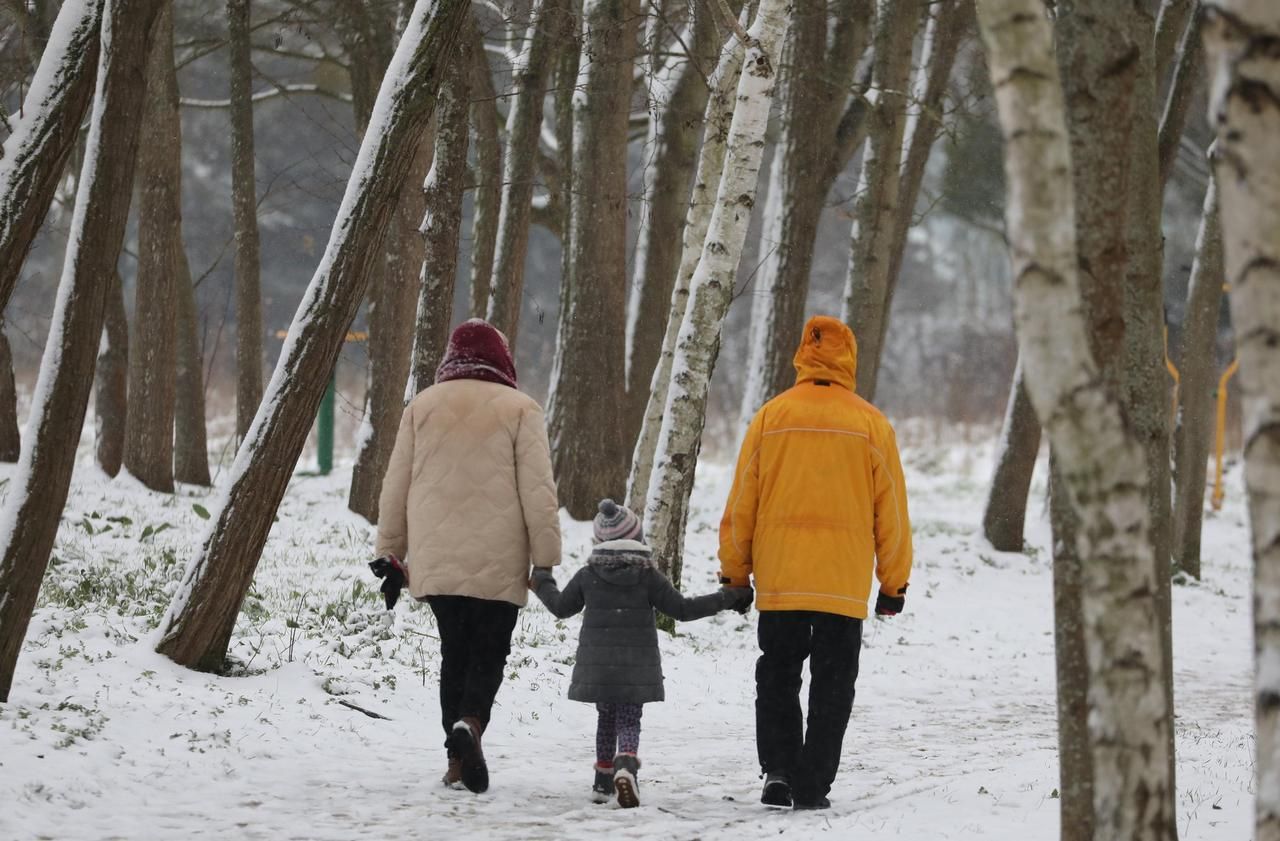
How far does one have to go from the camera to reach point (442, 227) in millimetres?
10344

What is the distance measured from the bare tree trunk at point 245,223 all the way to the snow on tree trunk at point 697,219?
656cm

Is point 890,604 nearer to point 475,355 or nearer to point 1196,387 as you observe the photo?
point 475,355

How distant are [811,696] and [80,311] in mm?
3550

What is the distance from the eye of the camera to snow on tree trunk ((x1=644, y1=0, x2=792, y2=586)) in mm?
9398

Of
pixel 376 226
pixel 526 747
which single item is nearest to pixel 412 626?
pixel 526 747

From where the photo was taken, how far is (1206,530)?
2391 cm

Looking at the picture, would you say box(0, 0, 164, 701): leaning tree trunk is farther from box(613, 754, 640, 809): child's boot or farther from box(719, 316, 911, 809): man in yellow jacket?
box(719, 316, 911, 809): man in yellow jacket

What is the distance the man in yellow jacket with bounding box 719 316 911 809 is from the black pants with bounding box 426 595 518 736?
991 mm

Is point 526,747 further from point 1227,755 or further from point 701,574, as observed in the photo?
point 701,574

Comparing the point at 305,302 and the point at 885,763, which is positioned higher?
the point at 305,302

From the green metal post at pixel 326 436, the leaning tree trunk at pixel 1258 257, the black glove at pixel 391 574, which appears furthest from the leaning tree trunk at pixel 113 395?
the leaning tree trunk at pixel 1258 257

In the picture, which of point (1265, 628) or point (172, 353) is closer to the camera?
point (1265, 628)

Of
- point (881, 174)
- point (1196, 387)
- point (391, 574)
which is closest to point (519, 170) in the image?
point (881, 174)

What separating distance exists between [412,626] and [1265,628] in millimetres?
7202
